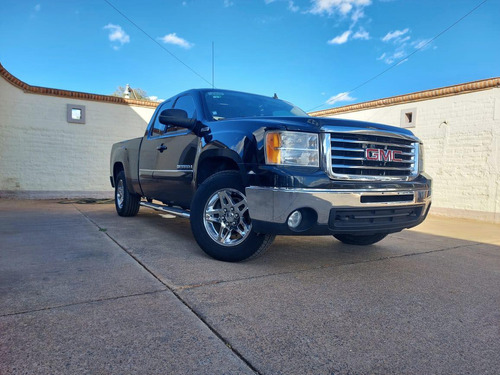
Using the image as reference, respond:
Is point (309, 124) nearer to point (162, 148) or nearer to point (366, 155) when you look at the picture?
point (366, 155)

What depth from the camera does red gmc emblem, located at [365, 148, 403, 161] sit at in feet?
10.2

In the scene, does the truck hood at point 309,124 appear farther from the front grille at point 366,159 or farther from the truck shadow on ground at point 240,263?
the truck shadow on ground at point 240,263

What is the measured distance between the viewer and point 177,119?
3.88m

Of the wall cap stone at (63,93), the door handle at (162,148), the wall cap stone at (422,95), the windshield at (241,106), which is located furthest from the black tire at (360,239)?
the wall cap stone at (63,93)

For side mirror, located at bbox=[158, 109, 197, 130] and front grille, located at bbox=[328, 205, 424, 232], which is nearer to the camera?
front grille, located at bbox=[328, 205, 424, 232]

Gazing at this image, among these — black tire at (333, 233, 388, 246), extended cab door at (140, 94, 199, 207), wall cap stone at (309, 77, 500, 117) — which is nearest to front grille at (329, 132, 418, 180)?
black tire at (333, 233, 388, 246)

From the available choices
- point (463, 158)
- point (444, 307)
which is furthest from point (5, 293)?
point (463, 158)

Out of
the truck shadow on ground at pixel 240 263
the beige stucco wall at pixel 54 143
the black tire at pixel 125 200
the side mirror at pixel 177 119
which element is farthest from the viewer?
the beige stucco wall at pixel 54 143

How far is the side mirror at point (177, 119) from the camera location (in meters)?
3.87

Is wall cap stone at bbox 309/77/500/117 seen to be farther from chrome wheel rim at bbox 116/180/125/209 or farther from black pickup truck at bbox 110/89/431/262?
chrome wheel rim at bbox 116/180/125/209

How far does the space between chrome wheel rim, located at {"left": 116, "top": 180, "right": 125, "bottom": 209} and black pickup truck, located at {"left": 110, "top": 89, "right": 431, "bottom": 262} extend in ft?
9.15

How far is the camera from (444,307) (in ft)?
8.14

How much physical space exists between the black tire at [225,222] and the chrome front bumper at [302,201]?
292mm

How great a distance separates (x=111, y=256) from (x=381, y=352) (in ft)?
8.78
